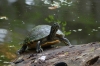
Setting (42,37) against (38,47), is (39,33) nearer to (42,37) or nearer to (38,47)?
(42,37)

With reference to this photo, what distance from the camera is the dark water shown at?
5.28 m

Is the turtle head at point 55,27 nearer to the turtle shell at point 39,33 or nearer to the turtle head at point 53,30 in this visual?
the turtle head at point 53,30

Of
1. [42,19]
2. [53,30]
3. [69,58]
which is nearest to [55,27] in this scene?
[53,30]

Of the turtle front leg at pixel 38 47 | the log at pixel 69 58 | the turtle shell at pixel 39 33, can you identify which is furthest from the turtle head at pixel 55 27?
the log at pixel 69 58

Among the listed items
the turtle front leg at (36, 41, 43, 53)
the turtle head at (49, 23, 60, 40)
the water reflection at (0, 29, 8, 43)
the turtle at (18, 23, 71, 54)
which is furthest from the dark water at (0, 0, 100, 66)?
the turtle head at (49, 23, 60, 40)

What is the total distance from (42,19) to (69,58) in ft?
14.6

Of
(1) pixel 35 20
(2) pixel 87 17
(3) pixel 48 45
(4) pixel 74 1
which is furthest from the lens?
(4) pixel 74 1

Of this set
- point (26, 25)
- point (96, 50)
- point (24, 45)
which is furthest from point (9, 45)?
point (96, 50)

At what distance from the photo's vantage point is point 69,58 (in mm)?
2877

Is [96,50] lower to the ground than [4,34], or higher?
higher

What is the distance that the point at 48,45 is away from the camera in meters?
3.84

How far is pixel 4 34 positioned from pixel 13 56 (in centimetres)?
127

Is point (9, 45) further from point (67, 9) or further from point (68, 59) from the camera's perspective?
point (67, 9)

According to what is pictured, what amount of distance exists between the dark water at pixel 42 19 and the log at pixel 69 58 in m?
1.01
